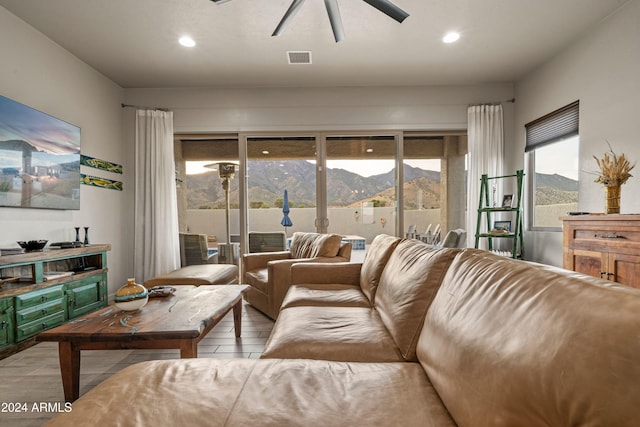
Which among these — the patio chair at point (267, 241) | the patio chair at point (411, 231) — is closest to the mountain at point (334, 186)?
the patio chair at point (411, 231)

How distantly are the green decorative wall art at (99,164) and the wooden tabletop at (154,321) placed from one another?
2449 mm

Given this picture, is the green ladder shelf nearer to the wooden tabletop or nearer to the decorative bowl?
the wooden tabletop

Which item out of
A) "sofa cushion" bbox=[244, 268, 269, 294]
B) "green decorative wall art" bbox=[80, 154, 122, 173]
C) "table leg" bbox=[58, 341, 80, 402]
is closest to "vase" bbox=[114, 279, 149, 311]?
"table leg" bbox=[58, 341, 80, 402]

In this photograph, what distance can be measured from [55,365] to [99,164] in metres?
2.60

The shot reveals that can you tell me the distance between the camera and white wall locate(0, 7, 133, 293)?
291 centimetres

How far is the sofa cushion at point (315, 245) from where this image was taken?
3287mm

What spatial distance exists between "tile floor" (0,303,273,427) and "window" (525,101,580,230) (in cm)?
354

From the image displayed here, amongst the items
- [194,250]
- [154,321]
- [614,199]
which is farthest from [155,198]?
[614,199]

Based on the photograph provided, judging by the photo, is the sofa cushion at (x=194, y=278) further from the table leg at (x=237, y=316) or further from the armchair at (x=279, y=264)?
the table leg at (x=237, y=316)

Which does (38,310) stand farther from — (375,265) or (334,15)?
(334,15)

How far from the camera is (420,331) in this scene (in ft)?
4.26

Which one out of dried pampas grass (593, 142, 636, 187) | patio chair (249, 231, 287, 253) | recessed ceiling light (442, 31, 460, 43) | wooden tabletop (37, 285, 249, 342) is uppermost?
recessed ceiling light (442, 31, 460, 43)

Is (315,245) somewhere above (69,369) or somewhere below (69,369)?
above

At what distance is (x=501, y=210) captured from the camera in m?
3.97
